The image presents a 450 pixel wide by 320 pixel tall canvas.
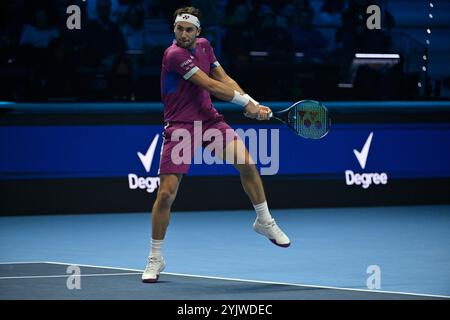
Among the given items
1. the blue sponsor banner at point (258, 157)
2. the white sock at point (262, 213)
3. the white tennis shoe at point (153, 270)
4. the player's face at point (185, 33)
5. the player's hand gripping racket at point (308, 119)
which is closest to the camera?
the white tennis shoe at point (153, 270)

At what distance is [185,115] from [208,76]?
1.07 ft

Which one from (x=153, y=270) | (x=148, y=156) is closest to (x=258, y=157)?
(x=148, y=156)

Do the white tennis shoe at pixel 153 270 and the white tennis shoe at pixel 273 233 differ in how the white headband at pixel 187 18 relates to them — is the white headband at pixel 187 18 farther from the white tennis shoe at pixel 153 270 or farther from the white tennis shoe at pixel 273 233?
the white tennis shoe at pixel 153 270

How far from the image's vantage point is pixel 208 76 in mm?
8547

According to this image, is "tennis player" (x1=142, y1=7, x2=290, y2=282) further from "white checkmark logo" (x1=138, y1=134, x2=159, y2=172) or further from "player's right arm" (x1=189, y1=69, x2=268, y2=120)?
"white checkmark logo" (x1=138, y1=134, x2=159, y2=172)

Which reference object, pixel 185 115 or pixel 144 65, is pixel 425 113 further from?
pixel 185 115

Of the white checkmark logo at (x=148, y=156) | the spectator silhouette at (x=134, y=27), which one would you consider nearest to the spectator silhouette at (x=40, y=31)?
the spectator silhouette at (x=134, y=27)

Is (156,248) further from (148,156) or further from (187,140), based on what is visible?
(148,156)

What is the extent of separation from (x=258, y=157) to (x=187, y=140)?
454cm

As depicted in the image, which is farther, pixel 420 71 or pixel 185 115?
pixel 420 71

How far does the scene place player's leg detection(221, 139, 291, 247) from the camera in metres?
8.48

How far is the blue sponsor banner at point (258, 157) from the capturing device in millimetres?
12594

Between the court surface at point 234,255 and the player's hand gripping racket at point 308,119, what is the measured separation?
1048 mm
